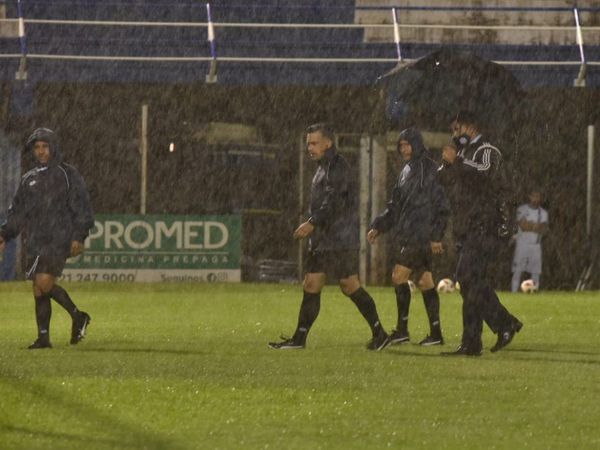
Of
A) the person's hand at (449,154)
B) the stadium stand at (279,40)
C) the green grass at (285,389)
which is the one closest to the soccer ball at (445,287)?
Result: the stadium stand at (279,40)

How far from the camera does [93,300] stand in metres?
21.3

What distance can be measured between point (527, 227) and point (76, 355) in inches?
570

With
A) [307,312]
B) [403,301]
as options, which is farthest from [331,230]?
[403,301]

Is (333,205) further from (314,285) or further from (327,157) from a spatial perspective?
(314,285)

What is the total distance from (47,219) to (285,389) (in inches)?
147

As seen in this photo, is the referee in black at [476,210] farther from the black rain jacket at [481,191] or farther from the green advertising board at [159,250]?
the green advertising board at [159,250]

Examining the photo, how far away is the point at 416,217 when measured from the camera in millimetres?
13695

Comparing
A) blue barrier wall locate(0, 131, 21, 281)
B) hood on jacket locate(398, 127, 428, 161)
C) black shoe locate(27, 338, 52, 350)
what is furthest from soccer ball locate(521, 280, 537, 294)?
black shoe locate(27, 338, 52, 350)

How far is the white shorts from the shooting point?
84.9 feet

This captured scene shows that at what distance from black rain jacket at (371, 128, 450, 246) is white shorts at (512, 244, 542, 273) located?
40.5 ft

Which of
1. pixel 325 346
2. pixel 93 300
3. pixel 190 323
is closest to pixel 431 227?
pixel 325 346

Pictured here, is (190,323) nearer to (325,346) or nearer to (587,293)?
(325,346)

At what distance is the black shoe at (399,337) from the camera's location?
14.0 m

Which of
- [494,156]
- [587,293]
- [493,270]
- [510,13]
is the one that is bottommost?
[587,293]
